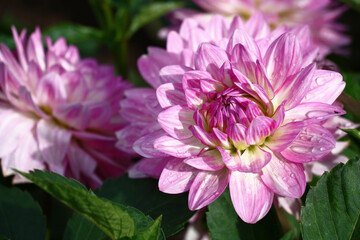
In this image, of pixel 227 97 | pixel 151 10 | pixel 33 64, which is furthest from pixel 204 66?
pixel 151 10

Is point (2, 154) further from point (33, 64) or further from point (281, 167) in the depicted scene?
point (281, 167)

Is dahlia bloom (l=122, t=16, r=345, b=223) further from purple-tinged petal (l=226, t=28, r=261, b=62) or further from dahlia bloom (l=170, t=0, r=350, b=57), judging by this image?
dahlia bloom (l=170, t=0, r=350, b=57)

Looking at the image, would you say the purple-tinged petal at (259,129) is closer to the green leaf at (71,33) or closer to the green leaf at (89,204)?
the green leaf at (89,204)

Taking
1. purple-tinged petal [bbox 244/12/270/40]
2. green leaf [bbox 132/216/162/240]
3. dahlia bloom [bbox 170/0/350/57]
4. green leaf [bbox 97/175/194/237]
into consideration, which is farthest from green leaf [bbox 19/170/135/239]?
dahlia bloom [bbox 170/0/350/57]

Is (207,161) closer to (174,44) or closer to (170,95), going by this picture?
(170,95)

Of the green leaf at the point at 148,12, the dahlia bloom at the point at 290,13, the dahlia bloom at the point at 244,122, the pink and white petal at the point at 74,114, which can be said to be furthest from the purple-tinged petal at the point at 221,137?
the green leaf at the point at 148,12

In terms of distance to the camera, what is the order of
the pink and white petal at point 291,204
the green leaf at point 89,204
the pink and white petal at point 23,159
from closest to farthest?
the green leaf at point 89,204
the pink and white petal at point 291,204
the pink and white petal at point 23,159
